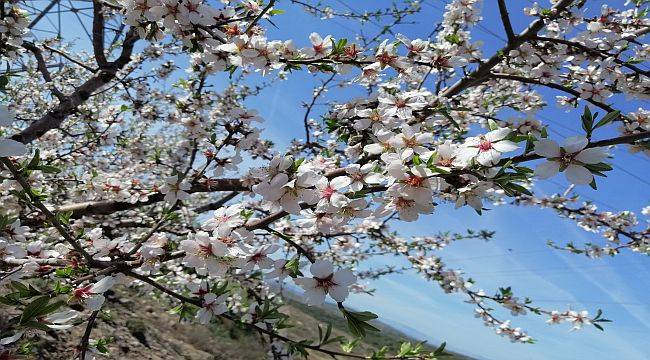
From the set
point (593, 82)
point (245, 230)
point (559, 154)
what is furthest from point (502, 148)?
point (593, 82)

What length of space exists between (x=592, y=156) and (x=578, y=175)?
3.0 inches

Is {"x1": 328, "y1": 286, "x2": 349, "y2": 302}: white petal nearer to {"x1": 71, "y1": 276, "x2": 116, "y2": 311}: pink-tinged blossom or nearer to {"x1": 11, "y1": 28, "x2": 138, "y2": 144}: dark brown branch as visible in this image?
{"x1": 71, "y1": 276, "x2": 116, "y2": 311}: pink-tinged blossom

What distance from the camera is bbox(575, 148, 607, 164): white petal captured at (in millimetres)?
1230

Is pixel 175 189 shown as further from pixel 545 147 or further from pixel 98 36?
pixel 98 36

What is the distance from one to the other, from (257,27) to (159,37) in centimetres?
71

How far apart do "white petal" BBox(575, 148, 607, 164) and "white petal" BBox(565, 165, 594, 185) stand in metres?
0.03

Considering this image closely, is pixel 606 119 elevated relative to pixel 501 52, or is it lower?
lower

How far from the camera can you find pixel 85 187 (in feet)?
12.6

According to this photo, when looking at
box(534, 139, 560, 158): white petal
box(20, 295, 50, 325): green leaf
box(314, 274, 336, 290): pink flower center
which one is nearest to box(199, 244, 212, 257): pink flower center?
box(314, 274, 336, 290): pink flower center

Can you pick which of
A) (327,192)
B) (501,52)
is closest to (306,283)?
(327,192)

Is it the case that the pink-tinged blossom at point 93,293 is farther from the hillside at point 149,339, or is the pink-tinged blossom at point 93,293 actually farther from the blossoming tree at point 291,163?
the hillside at point 149,339

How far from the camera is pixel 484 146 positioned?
130 cm

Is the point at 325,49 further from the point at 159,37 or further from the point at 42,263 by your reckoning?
the point at 42,263

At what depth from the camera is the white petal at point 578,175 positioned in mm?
1282
